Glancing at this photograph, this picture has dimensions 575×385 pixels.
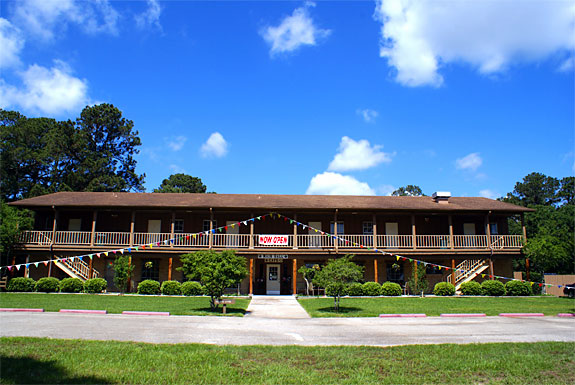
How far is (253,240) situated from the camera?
83.9 feet

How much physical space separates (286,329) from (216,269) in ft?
16.4

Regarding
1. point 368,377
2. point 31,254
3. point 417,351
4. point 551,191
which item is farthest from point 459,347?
point 551,191

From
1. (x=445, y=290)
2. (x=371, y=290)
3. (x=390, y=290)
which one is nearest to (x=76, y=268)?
(x=371, y=290)

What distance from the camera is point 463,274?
1013 inches

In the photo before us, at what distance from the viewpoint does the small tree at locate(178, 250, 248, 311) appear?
51.3 ft

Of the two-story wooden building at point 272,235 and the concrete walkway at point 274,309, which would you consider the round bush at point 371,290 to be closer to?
the two-story wooden building at point 272,235

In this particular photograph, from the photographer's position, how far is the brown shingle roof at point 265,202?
25.2 metres

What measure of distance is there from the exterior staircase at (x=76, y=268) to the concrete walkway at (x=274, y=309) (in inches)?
417

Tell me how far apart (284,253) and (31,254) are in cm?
1516

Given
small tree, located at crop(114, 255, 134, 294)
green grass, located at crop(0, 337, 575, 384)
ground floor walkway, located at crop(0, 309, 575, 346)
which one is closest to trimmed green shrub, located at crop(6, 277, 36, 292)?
small tree, located at crop(114, 255, 134, 294)

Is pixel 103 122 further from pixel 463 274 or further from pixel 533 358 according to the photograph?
pixel 533 358

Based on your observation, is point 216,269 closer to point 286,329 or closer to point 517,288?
point 286,329

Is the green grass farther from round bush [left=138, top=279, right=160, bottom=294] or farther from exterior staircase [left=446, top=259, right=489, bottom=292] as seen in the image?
exterior staircase [left=446, top=259, right=489, bottom=292]

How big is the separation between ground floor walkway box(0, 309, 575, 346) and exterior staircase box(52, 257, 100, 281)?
38.2 feet
